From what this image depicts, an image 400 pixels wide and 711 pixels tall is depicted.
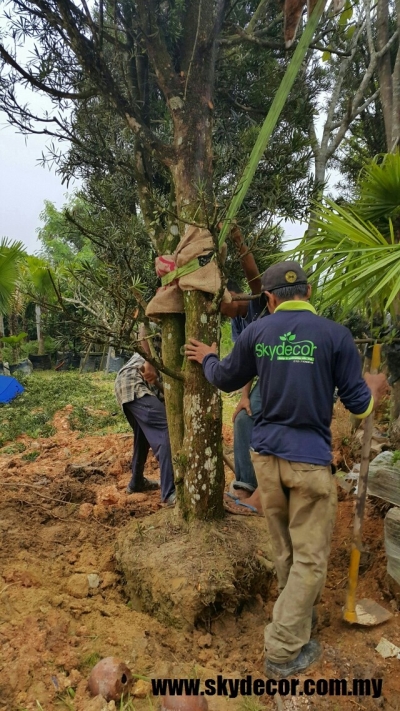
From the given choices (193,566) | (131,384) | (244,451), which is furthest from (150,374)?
(193,566)

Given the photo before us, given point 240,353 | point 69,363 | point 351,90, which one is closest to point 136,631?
point 240,353

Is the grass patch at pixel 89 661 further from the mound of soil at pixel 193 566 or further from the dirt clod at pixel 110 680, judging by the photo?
the mound of soil at pixel 193 566

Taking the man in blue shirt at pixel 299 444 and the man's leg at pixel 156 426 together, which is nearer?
the man in blue shirt at pixel 299 444

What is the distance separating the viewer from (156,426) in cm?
423

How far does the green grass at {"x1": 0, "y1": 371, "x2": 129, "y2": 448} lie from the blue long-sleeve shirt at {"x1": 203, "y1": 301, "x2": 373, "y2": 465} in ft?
17.4

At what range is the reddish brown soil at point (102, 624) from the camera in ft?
7.30

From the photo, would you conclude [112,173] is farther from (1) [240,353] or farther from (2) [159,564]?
(2) [159,564]

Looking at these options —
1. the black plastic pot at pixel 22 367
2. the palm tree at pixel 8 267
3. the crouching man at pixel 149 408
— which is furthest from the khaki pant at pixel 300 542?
the black plastic pot at pixel 22 367

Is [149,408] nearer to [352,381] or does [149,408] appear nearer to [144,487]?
[144,487]

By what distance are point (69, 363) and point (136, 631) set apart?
1577 centimetres

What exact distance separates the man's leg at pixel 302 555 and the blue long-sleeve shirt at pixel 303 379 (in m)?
0.10

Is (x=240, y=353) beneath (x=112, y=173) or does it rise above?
beneath

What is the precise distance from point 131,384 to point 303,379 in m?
2.23

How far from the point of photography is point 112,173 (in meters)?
4.40
